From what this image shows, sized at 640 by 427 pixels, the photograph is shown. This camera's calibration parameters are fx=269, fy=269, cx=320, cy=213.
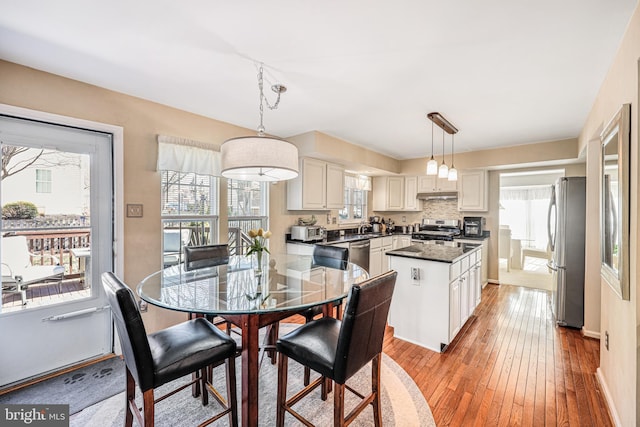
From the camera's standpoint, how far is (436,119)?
3123mm

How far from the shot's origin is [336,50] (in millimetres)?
1868

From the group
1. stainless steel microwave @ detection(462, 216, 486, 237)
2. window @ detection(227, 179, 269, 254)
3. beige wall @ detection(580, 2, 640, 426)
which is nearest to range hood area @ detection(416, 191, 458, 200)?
stainless steel microwave @ detection(462, 216, 486, 237)

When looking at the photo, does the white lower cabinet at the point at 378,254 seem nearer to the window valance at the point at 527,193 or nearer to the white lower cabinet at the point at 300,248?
the white lower cabinet at the point at 300,248

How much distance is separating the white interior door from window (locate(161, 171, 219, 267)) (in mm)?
502

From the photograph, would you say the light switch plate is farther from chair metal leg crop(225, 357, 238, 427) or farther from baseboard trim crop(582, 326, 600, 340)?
baseboard trim crop(582, 326, 600, 340)

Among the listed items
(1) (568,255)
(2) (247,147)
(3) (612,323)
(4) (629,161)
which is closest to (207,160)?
(2) (247,147)

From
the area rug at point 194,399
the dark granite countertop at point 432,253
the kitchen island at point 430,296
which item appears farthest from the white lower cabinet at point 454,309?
the area rug at point 194,399

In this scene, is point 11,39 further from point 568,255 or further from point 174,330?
point 568,255

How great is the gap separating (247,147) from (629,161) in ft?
7.23

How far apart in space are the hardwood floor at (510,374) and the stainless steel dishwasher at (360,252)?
1586 mm

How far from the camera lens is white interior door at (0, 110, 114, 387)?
2.08 metres

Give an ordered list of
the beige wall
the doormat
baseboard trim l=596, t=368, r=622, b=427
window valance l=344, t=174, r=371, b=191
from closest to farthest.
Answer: the beige wall
baseboard trim l=596, t=368, r=622, b=427
the doormat
window valance l=344, t=174, r=371, b=191

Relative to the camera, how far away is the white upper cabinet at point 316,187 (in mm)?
3961

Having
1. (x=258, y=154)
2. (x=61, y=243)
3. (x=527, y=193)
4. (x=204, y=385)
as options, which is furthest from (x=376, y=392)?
(x=527, y=193)
